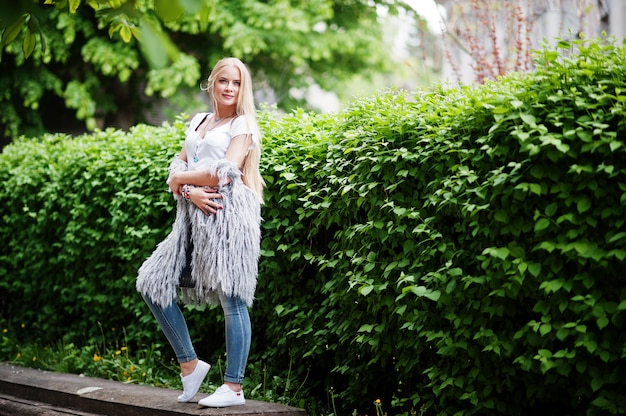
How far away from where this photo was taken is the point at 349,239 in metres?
4.90

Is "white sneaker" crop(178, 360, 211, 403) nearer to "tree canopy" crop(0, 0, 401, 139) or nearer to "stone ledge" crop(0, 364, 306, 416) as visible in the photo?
"stone ledge" crop(0, 364, 306, 416)

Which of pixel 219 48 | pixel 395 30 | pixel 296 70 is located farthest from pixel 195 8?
pixel 395 30

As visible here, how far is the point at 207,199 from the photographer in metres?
4.73

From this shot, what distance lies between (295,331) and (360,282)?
889 millimetres

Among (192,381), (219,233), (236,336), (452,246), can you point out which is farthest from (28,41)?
(452,246)

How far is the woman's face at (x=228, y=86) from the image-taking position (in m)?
4.85

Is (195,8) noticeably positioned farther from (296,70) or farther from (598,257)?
(296,70)

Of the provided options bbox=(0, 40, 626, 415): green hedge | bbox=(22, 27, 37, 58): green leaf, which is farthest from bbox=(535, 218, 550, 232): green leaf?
bbox=(22, 27, 37, 58): green leaf

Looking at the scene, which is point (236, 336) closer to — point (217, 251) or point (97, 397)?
point (217, 251)

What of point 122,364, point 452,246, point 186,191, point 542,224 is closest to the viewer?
point 542,224

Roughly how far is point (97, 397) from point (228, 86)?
2361 mm

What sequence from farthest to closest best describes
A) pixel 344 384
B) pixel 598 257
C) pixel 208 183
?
pixel 344 384 → pixel 208 183 → pixel 598 257

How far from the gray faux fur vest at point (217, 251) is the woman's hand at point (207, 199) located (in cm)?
3

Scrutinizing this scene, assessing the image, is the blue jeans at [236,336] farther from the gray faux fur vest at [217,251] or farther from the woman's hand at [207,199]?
the woman's hand at [207,199]
